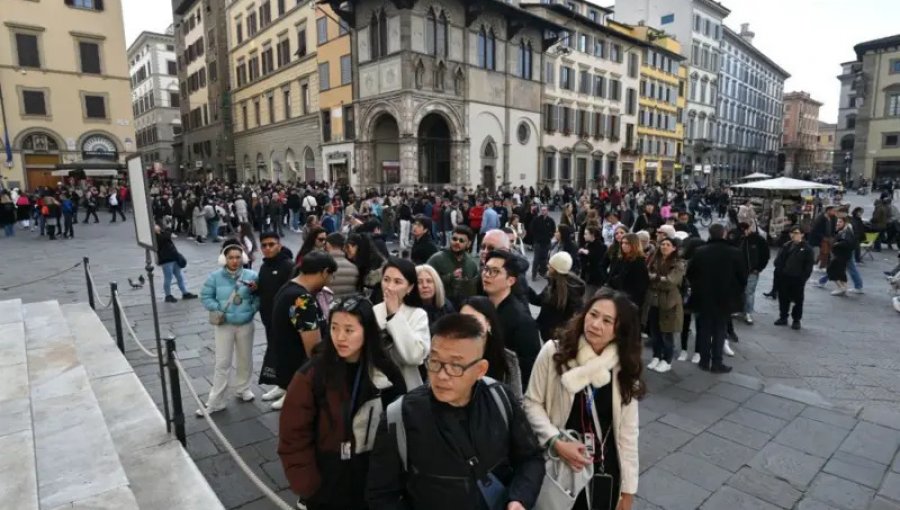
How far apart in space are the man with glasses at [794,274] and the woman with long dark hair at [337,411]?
7.26 meters

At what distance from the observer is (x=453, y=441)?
1.87 meters

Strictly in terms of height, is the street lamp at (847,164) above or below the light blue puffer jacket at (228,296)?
above

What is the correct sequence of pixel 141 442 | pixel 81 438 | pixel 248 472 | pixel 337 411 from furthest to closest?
1. pixel 141 442
2. pixel 81 438
3. pixel 248 472
4. pixel 337 411

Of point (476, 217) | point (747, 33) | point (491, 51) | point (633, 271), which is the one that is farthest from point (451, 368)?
point (747, 33)

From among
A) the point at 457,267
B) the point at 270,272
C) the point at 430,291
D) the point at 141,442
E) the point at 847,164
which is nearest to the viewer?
the point at 430,291

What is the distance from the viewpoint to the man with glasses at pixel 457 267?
15.9 ft

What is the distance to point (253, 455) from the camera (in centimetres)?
397

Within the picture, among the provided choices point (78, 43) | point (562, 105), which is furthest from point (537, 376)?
point (78, 43)

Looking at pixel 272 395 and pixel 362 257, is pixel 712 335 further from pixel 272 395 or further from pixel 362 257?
pixel 272 395

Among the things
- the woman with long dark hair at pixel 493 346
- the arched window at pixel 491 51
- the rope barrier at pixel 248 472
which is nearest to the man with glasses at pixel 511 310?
the woman with long dark hair at pixel 493 346

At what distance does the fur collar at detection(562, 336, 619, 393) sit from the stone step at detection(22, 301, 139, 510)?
2661mm

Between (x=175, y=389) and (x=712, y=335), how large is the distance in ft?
17.7

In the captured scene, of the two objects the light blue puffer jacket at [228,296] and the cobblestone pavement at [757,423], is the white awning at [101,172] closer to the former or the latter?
the cobblestone pavement at [757,423]

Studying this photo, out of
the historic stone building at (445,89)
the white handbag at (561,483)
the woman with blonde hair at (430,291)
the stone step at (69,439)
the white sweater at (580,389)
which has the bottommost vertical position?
the stone step at (69,439)
